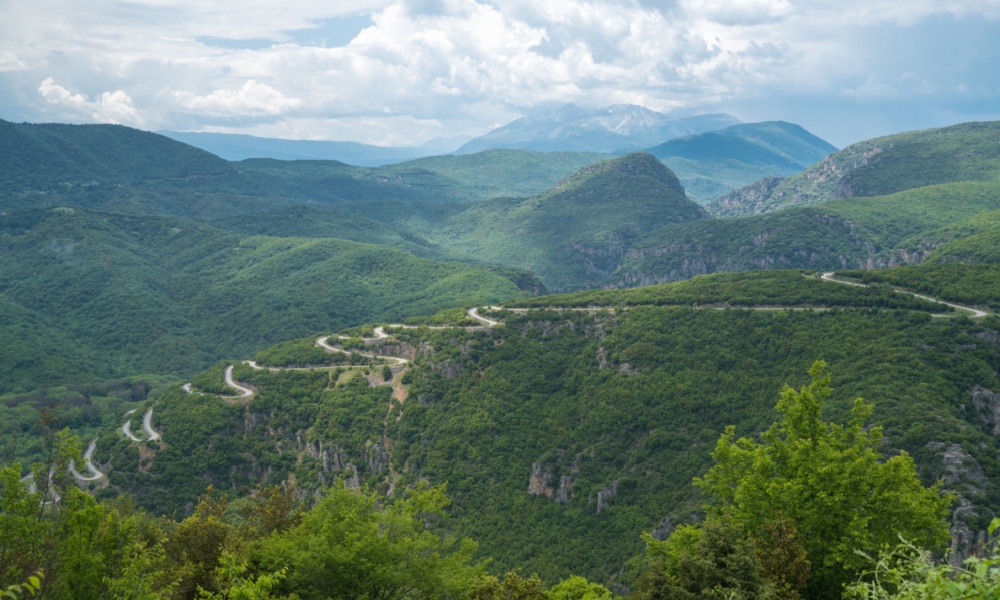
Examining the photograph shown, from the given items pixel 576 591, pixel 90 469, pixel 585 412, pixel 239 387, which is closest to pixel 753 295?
pixel 585 412

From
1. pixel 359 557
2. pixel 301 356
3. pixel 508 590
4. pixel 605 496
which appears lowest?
pixel 605 496

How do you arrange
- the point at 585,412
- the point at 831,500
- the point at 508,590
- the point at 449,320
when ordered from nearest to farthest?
the point at 831,500
the point at 508,590
the point at 585,412
the point at 449,320

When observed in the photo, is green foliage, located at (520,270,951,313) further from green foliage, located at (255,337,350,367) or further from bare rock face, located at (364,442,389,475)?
bare rock face, located at (364,442,389,475)

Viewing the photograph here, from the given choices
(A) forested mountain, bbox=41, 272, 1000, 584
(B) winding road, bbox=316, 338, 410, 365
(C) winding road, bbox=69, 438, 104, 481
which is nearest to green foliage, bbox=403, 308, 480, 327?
(A) forested mountain, bbox=41, 272, 1000, 584

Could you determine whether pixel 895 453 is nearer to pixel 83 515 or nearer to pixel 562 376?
pixel 562 376

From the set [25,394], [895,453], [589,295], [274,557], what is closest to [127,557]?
[274,557]

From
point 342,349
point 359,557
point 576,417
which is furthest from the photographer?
point 342,349

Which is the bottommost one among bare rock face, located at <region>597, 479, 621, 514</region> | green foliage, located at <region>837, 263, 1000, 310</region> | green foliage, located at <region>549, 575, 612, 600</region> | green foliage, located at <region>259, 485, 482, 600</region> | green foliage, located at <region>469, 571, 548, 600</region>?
bare rock face, located at <region>597, 479, 621, 514</region>

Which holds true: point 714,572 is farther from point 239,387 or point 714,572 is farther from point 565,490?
point 239,387

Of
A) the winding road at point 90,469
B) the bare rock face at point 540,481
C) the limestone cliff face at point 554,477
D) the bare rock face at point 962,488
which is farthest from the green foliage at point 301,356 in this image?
the bare rock face at point 962,488

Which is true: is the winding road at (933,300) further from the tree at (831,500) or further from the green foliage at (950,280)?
the tree at (831,500)
